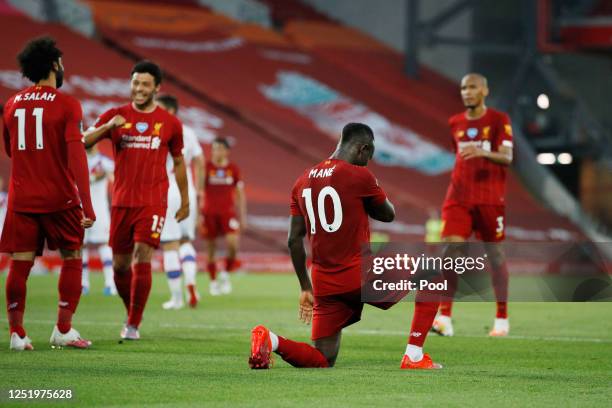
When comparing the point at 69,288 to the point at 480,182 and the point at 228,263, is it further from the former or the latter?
the point at 228,263

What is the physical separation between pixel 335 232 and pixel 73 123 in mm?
2204

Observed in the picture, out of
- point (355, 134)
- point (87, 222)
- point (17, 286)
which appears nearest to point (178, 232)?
point (17, 286)

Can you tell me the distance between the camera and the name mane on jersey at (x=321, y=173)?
7.29 m

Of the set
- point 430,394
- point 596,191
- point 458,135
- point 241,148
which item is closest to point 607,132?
point 596,191

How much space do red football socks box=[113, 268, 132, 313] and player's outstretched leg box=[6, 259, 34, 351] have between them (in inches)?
47.6

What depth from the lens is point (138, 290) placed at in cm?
927

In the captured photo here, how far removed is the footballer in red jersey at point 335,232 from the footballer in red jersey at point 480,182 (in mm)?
3503

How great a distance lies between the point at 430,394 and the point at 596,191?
28106 millimetres

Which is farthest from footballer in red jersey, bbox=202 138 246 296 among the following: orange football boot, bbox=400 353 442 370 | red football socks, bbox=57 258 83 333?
orange football boot, bbox=400 353 442 370

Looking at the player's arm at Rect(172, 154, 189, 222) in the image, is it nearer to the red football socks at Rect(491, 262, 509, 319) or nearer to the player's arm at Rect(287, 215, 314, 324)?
the player's arm at Rect(287, 215, 314, 324)

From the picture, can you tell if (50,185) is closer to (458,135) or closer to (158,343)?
(158,343)

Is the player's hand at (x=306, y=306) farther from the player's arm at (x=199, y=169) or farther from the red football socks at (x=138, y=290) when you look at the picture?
the player's arm at (x=199, y=169)

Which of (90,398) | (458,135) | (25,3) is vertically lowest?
(90,398)

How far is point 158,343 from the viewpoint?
9031 millimetres
